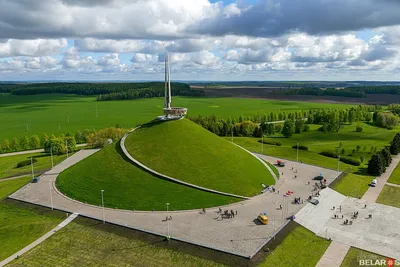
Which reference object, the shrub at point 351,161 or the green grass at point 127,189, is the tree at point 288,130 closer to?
the shrub at point 351,161

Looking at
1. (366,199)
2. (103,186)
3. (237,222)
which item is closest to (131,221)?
(103,186)

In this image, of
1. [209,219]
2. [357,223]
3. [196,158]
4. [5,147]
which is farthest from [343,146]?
[5,147]

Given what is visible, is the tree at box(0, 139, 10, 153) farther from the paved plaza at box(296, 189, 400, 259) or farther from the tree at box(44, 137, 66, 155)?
the paved plaza at box(296, 189, 400, 259)

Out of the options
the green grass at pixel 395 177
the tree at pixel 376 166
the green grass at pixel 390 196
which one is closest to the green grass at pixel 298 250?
the green grass at pixel 390 196

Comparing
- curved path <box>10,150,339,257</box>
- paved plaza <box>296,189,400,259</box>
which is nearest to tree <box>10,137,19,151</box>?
curved path <box>10,150,339,257</box>

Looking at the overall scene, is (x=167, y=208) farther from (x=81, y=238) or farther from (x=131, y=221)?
(x=81, y=238)
